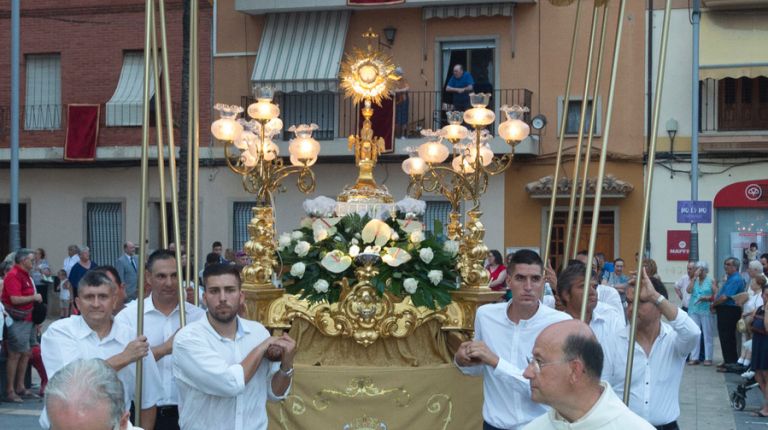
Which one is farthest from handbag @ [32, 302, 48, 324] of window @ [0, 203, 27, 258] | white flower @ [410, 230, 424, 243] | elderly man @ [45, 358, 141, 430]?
window @ [0, 203, 27, 258]

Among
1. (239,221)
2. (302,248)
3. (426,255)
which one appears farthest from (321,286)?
(239,221)

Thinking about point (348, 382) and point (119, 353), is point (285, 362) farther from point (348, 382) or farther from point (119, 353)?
point (348, 382)

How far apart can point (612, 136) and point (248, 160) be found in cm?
1497

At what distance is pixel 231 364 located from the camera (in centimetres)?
573

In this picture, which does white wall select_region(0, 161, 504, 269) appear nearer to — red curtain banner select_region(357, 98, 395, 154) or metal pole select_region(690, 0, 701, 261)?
red curtain banner select_region(357, 98, 395, 154)

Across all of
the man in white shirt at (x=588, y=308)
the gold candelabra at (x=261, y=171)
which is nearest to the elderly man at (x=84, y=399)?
the man in white shirt at (x=588, y=308)

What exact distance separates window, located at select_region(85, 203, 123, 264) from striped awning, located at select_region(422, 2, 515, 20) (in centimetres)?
810

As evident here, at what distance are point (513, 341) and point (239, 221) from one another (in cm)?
2028

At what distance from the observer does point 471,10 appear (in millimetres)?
24938

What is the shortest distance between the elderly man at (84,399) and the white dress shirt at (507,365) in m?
2.99

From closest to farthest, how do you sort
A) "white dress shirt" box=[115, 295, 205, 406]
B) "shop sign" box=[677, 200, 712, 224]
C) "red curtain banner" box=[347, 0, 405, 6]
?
"white dress shirt" box=[115, 295, 205, 406], "shop sign" box=[677, 200, 712, 224], "red curtain banner" box=[347, 0, 405, 6]

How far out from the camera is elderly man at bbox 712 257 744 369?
17156 mm

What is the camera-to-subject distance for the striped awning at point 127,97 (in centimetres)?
2658

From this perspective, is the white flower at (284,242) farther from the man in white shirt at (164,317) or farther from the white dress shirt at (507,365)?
the white dress shirt at (507,365)
